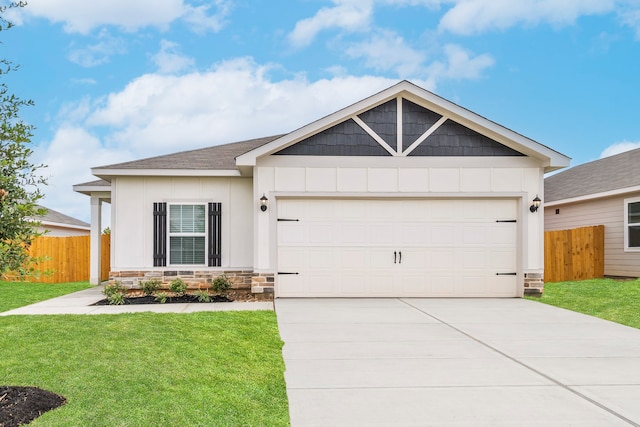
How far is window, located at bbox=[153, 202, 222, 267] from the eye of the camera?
11586mm

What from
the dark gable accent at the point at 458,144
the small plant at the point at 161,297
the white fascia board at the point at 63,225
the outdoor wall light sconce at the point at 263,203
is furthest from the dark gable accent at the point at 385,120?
the white fascia board at the point at 63,225

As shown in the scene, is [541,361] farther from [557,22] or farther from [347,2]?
[557,22]

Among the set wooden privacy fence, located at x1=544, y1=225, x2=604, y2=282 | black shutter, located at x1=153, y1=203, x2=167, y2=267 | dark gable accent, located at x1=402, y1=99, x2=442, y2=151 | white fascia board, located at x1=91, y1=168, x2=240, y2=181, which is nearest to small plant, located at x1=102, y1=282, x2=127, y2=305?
black shutter, located at x1=153, y1=203, x2=167, y2=267

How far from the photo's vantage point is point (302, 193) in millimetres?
10836

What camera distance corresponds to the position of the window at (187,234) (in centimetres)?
1159

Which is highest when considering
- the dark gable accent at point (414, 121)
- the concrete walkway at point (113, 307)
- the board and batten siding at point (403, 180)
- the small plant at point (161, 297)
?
the dark gable accent at point (414, 121)

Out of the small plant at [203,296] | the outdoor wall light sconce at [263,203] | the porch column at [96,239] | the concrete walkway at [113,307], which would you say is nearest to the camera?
the concrete walkway at [113,307]

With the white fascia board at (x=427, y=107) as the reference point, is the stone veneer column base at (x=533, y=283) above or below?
below

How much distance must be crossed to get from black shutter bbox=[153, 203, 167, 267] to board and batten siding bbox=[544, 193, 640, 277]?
44.9 ft

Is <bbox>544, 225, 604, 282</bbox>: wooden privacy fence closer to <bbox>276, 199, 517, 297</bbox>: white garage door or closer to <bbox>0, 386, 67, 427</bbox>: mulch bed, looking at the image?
<bbox>276, 199, 517, 297</bbox>: white garage door

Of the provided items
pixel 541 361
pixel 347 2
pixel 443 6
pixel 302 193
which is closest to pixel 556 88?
pixel 443 6

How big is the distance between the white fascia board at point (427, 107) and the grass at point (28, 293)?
18.7 ft

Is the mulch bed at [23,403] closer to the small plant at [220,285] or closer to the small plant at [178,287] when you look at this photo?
the small plant at [178,287]

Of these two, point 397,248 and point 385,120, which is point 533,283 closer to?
point 397,248
